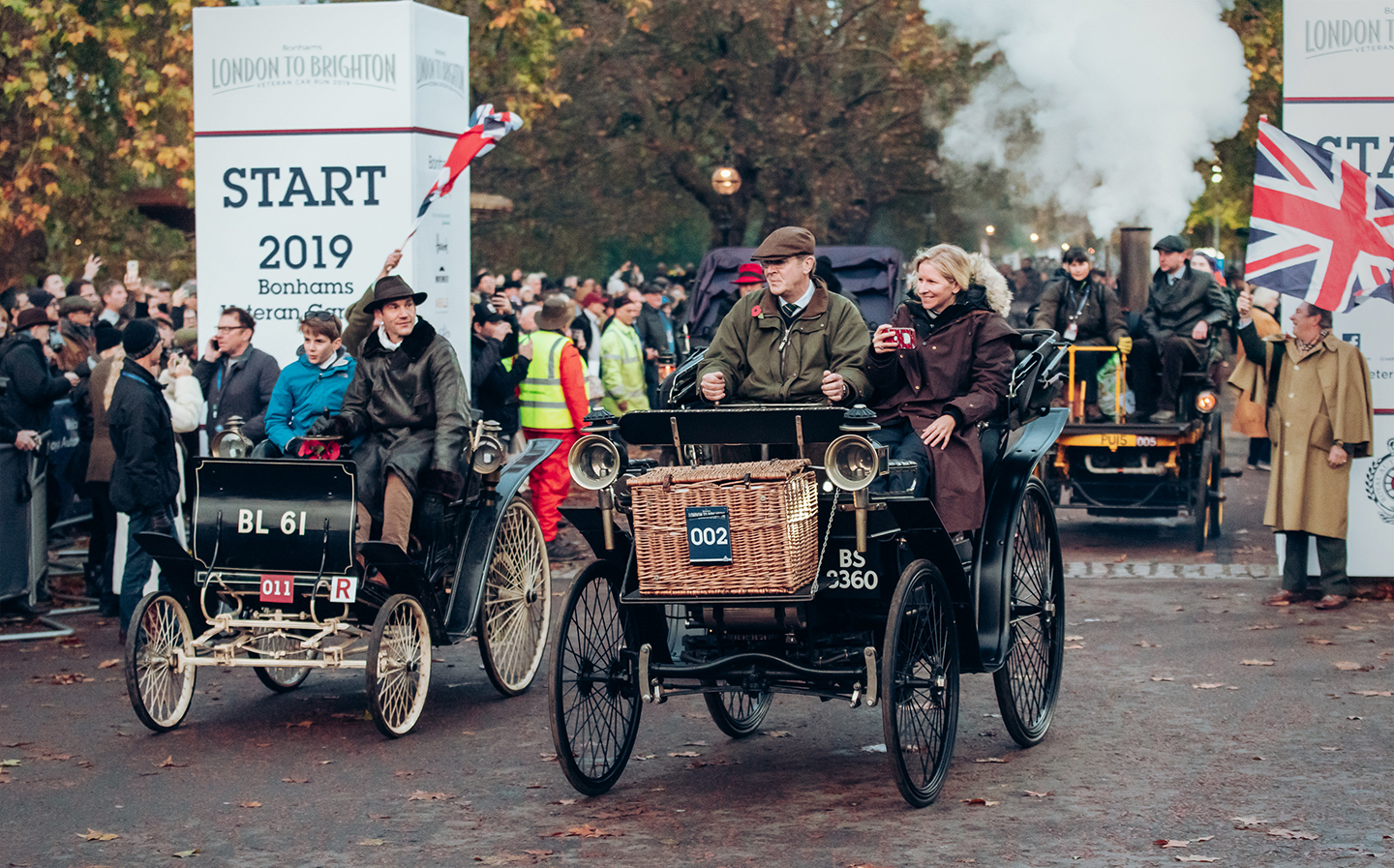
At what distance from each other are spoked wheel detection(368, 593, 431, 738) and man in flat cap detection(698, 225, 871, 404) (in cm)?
187

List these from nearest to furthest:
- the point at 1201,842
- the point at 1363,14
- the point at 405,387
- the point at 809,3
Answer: the point at 1201,842 → the point at 405,387 → the point at 1363,14 → the point at 809,3

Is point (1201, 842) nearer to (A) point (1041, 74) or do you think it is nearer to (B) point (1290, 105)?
(B) point (1290, 105)

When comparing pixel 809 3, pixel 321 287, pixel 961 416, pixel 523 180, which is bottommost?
pixel 961 416

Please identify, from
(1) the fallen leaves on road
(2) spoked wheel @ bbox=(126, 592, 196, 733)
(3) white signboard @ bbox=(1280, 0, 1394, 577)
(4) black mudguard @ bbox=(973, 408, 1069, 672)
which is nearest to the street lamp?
(3) white signboard @ bbox=(1280, 0, 1394, 577)

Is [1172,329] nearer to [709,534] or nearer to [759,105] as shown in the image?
[709,534]

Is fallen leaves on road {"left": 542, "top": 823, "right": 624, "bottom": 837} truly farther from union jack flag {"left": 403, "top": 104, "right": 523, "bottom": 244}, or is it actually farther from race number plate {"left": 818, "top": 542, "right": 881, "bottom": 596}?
union jack flag {"left": 403, "top": 104, "right": 523, "bottom": 244}

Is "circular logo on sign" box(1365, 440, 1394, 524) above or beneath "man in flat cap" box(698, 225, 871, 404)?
beneath

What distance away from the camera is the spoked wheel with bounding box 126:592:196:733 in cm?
757

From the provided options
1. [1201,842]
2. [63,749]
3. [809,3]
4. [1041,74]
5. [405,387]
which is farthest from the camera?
[809,3]

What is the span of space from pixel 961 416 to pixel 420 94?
5877mm

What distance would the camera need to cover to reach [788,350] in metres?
6.95

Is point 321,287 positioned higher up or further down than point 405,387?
higher up

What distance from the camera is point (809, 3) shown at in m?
31.6

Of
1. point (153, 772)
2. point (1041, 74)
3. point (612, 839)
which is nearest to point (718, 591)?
point (612, 839)
